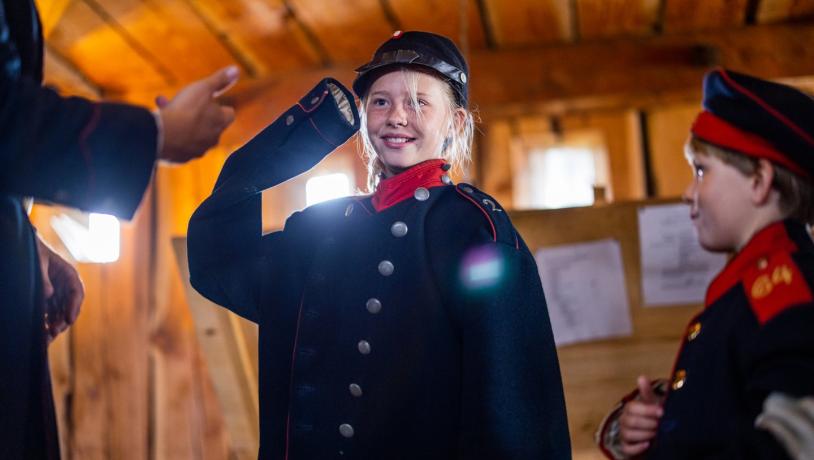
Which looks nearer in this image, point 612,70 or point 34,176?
point 34,176

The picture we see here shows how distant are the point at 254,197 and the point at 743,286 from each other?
0.84m

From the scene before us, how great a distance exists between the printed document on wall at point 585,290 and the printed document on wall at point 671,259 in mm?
73

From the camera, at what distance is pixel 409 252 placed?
142 centimetres

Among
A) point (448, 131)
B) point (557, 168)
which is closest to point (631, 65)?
point (557, 168)

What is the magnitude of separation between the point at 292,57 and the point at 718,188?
7.14 feet

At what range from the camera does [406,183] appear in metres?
1.50

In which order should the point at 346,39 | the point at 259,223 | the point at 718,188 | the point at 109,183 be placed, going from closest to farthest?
the point at 109,183 < the point at 718,188 < the point at 259,223 < the point at 346,39

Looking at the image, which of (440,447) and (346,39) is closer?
(440,447)

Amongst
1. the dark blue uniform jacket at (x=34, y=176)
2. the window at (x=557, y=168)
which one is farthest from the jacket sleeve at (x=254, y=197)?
the window at (x=557, y=168)

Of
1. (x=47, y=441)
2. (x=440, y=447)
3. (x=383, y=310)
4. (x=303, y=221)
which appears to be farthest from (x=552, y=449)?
(x=47, y=441)

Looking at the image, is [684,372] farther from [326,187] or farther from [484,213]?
[326,187]

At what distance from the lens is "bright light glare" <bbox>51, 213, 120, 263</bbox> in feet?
11.1

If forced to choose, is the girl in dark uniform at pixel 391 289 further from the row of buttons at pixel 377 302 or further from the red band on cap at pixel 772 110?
the red band on cap at pixel 772 110

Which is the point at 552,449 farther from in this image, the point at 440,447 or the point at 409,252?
the point at 409,252
